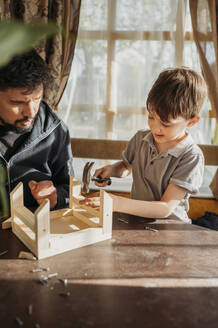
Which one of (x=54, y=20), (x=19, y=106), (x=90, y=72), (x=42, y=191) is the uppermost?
(x=54, y=20)

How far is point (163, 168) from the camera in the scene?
160 centimetres

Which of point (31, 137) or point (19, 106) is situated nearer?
point (19, 106)

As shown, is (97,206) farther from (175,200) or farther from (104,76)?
(104,76)

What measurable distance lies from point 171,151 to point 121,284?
0.86 m

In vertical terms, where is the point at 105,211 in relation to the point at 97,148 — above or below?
above

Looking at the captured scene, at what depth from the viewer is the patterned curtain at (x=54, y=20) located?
10.0ft

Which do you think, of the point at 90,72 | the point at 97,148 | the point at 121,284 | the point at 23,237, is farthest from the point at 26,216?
the point at 90,72

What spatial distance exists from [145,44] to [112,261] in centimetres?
262

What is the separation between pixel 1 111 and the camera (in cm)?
156

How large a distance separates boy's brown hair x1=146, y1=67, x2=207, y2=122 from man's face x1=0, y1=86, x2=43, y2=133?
588mm

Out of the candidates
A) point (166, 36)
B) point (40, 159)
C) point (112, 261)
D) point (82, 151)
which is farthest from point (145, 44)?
point (112, 261)

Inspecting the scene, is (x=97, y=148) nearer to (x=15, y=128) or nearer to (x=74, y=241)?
(x=15, y=128)

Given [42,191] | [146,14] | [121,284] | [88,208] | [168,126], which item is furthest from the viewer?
[146,14]

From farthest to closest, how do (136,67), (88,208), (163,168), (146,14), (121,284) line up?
(136,67) < (146,14) < (163,168) < (88,208) < (121,284)
